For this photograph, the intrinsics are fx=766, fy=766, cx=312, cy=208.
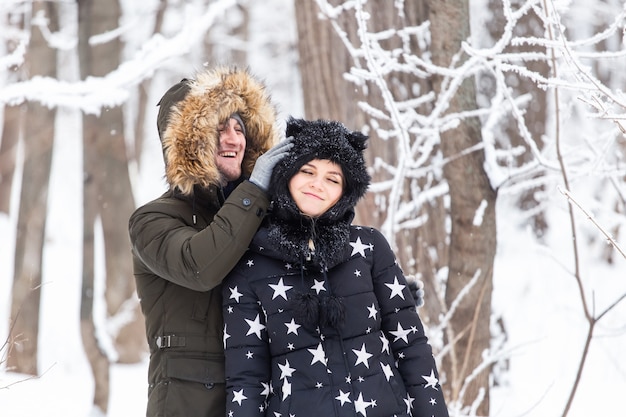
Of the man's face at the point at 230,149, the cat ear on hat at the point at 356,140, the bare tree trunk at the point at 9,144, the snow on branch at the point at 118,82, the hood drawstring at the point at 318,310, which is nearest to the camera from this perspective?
the hood drawstring at the point at 318,310

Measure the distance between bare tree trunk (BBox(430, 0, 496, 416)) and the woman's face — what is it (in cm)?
175

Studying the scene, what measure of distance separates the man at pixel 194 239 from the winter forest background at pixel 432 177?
20.5 inches

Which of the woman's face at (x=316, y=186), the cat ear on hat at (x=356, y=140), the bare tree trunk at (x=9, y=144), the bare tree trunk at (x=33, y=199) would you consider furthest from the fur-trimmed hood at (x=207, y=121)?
the bare tree trunk at (x=9, y=144)

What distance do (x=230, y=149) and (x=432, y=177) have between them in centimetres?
223

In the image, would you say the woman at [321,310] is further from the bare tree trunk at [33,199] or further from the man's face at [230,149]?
the bare tree trunk at [33,199]

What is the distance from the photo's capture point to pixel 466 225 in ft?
13.5

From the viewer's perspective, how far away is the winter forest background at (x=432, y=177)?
393 cm

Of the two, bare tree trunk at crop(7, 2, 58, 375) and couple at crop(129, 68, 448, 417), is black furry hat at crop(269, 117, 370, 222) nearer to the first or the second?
couple at crop(129, 68, 448, 417)

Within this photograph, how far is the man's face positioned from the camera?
8.98 feet

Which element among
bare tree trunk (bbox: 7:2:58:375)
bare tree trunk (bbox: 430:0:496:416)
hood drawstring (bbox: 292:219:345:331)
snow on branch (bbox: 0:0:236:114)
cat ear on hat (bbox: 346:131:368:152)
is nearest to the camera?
hood drawstring (bbox: 292:219:345:331)

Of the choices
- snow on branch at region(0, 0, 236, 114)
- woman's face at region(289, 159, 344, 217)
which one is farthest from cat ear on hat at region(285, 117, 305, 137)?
snow on branch at region(0, 0, 236, 114)

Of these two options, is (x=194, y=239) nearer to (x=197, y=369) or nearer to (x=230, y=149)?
(x=197, y=369)

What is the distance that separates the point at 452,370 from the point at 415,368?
1881mm

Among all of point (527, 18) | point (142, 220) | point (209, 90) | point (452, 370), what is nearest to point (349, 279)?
point (142, 220)
